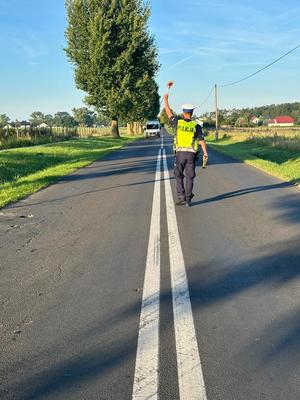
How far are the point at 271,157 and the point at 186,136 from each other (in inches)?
679

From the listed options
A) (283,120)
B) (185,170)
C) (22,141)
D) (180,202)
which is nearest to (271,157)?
(185,170)

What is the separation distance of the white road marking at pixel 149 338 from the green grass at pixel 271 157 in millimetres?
8485

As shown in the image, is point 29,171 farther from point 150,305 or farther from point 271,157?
point 271,157

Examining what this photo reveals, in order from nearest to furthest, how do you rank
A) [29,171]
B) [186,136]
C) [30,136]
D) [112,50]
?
[186,136]
[29,171]
[30,136]
[112,50]

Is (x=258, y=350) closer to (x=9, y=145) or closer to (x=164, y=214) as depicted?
(x=164, y=214)

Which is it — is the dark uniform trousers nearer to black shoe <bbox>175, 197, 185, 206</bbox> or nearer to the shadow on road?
black shoe <bbox>175, 197, 185, 206</bbox>

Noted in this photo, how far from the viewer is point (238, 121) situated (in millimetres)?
118688

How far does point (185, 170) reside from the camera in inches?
369

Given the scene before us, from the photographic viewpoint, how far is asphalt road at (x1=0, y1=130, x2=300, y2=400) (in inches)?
114

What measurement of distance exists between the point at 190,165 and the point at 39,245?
3.99 meters

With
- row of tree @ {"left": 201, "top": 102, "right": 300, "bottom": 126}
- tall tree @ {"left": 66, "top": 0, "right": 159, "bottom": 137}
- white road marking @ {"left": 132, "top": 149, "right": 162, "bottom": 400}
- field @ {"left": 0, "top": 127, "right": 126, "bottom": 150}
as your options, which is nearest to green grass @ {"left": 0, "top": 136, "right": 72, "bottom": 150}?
field @ {"left": 0, "top": 127, "right": 126, "bottom": 150}

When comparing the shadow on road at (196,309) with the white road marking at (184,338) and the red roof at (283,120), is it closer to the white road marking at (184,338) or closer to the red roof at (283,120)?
the white road marking at (184,338)

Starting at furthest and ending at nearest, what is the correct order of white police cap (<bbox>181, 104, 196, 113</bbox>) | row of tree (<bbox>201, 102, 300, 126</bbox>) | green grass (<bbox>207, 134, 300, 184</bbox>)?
row of tree (<bbox>201, 102, 300, 126</bbox>), green grass (<bbox>207, 134, 300, 184</bbox>), white police cap (<bbox>181, 104, 196, 113</bbox>)

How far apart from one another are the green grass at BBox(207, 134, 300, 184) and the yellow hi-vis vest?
4.54 metres
